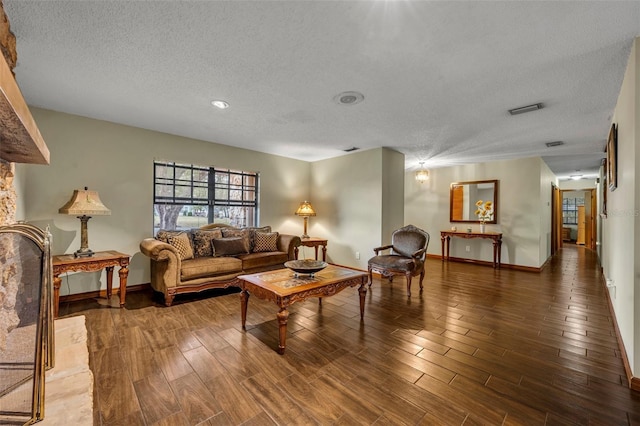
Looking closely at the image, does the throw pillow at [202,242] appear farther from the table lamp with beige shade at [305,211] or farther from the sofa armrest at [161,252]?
the table lamp with beige shade at [305,211]

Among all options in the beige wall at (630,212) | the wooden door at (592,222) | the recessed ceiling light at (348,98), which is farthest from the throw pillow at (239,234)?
the wooden door at (592,222)

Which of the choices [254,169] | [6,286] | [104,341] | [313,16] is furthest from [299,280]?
[254,169]

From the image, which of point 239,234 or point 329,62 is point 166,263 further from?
point 329,62

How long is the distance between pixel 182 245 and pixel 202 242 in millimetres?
347

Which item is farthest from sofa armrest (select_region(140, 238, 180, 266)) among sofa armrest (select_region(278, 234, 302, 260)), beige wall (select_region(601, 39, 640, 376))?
beige wall (select_region(601, 39, 640, 376))

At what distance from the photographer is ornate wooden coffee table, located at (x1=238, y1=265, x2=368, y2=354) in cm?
222

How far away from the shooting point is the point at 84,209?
313 cm

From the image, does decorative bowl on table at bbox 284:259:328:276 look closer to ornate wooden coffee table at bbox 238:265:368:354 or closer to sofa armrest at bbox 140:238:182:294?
ornate wooden coffee table at bbox 238:265:368:354

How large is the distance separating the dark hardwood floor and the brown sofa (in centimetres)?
28

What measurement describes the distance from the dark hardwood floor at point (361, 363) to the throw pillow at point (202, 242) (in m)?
0.70

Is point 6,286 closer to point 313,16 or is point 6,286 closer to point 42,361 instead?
point 42,361

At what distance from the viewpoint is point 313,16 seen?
1.67 m

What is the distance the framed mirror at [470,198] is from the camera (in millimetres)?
5969

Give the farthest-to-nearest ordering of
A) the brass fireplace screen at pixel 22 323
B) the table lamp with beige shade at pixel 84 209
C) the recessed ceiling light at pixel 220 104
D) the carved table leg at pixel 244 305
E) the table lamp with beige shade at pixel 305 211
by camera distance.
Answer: the table lamp with beige shade at pixel 305 211 < the table lamp with beige shade at pixel 84 209 < the recessed ceiling light at pixel 220 104 < the carved table leg at pixel 244 305 < the brass fireplace screen at pixel 22 323
